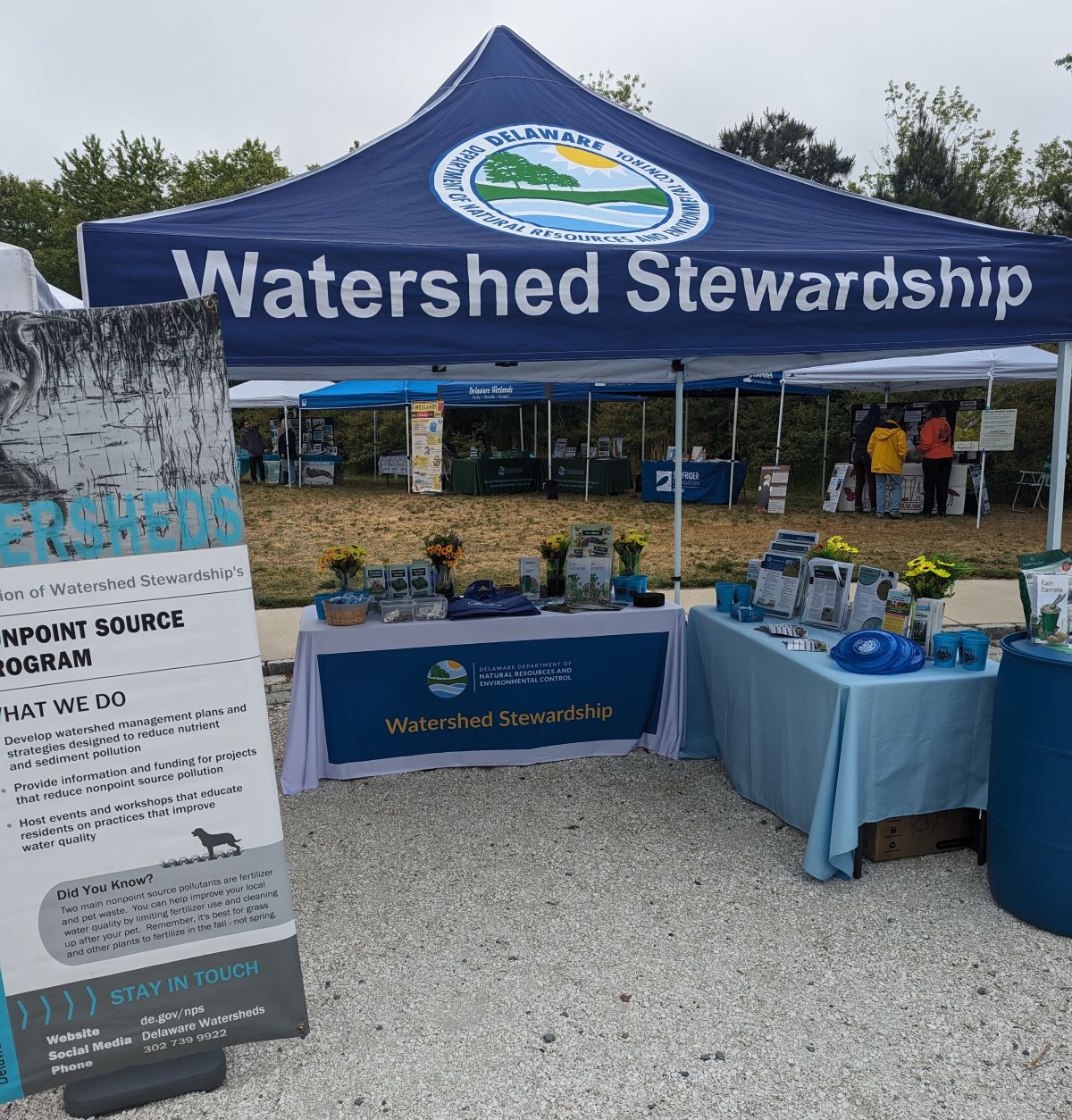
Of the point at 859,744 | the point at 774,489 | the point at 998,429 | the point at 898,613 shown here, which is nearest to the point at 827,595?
the point at 898,613

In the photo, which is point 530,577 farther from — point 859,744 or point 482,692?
point 859,744

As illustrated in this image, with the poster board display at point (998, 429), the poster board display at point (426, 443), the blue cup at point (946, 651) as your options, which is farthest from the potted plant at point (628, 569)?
the poster board display at point (426, 443)

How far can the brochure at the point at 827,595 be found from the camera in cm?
370

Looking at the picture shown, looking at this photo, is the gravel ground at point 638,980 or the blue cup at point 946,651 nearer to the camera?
the gravel ground at point 638,980

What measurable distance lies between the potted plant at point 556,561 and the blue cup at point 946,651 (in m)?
1.87

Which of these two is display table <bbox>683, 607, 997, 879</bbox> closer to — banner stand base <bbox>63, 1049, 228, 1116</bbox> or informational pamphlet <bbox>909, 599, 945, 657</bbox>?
informational pamphlet <bbox>909, 599, 945, 657</bbox>

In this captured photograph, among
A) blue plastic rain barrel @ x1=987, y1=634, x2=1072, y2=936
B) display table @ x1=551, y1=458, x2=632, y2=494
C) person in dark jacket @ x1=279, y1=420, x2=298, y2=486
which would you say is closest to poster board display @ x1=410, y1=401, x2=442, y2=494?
display table @ x1=551, y1=458, x2=632, y2=494

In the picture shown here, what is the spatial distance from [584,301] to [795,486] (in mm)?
17550

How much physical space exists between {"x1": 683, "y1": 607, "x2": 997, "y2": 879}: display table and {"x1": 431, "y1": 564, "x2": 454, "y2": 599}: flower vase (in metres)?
1.61

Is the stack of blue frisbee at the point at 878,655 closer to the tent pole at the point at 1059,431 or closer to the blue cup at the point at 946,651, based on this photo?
the blue cup at the point at 946,651

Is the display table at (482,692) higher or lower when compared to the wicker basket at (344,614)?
lower

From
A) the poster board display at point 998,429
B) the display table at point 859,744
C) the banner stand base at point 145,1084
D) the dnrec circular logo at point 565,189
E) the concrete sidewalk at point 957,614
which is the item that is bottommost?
the banner stand base at point 145,1084

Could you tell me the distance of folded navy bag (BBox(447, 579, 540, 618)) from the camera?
4020 mm

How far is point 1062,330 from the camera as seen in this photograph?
334cm
